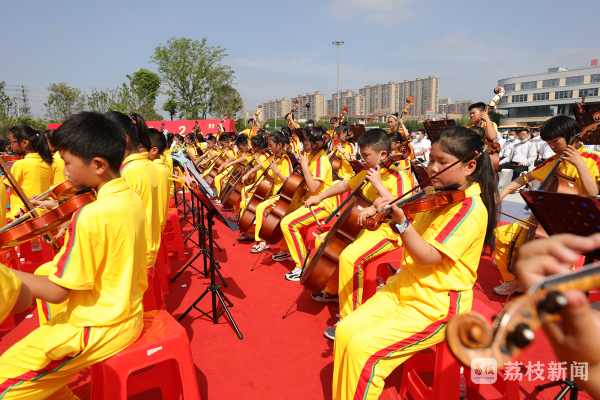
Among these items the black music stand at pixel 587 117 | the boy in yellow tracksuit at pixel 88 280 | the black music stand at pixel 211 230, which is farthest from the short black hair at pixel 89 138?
the black music stand at pixel 587 117

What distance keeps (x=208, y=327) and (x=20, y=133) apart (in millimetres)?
3534

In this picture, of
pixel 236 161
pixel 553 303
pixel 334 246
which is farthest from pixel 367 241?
pixel 236 161

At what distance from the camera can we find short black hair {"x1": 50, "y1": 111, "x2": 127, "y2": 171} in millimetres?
1746

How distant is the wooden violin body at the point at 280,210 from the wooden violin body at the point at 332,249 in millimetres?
1481

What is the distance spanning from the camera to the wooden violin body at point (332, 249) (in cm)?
316

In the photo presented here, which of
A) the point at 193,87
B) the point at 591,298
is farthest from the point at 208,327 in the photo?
the point at 193,87

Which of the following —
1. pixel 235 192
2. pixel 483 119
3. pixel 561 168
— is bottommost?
pixel 235 192

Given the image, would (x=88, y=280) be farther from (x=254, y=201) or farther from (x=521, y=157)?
(x=521, y=157)

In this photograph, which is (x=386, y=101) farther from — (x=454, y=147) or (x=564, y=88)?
(x=454, y=147)

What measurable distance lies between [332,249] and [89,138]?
216 cm

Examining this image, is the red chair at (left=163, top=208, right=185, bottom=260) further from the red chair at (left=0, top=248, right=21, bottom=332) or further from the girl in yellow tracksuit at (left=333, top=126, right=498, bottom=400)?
the girl in yellow tracksuit at (left=333, top=126, right=498, bottom=400)

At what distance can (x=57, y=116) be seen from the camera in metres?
26.9

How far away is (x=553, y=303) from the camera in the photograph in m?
0.71

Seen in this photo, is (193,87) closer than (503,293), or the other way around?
(503,293)
